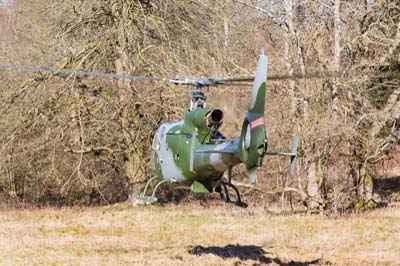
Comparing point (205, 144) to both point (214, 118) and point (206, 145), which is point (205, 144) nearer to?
point (206, 145)

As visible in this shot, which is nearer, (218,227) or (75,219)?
(218,227)

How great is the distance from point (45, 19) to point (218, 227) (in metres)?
7.88

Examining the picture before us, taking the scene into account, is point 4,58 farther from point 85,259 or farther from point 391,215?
point 391,215

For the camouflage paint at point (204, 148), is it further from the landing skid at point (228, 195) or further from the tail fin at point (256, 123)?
the landing skid at point (228, 195)

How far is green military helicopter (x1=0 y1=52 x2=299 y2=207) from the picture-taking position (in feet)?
A: 24.6

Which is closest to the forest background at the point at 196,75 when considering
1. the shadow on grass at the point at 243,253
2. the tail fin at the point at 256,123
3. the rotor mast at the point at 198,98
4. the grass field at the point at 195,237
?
the grass field at the point at 195,237

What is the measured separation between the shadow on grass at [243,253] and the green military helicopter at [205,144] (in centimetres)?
253

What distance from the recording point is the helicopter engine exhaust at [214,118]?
28.0 ft

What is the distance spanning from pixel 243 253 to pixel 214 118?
4.67 meters

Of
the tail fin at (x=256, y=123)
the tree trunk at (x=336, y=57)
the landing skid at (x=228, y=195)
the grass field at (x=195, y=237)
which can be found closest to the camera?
the tail fin at (x=256, y=123)

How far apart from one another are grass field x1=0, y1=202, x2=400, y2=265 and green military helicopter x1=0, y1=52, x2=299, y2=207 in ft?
8.21

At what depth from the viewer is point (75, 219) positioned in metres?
17.8

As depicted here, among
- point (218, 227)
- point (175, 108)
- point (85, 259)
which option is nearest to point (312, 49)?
point (175, 108)

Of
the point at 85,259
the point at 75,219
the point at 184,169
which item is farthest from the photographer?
the point at 75,219
